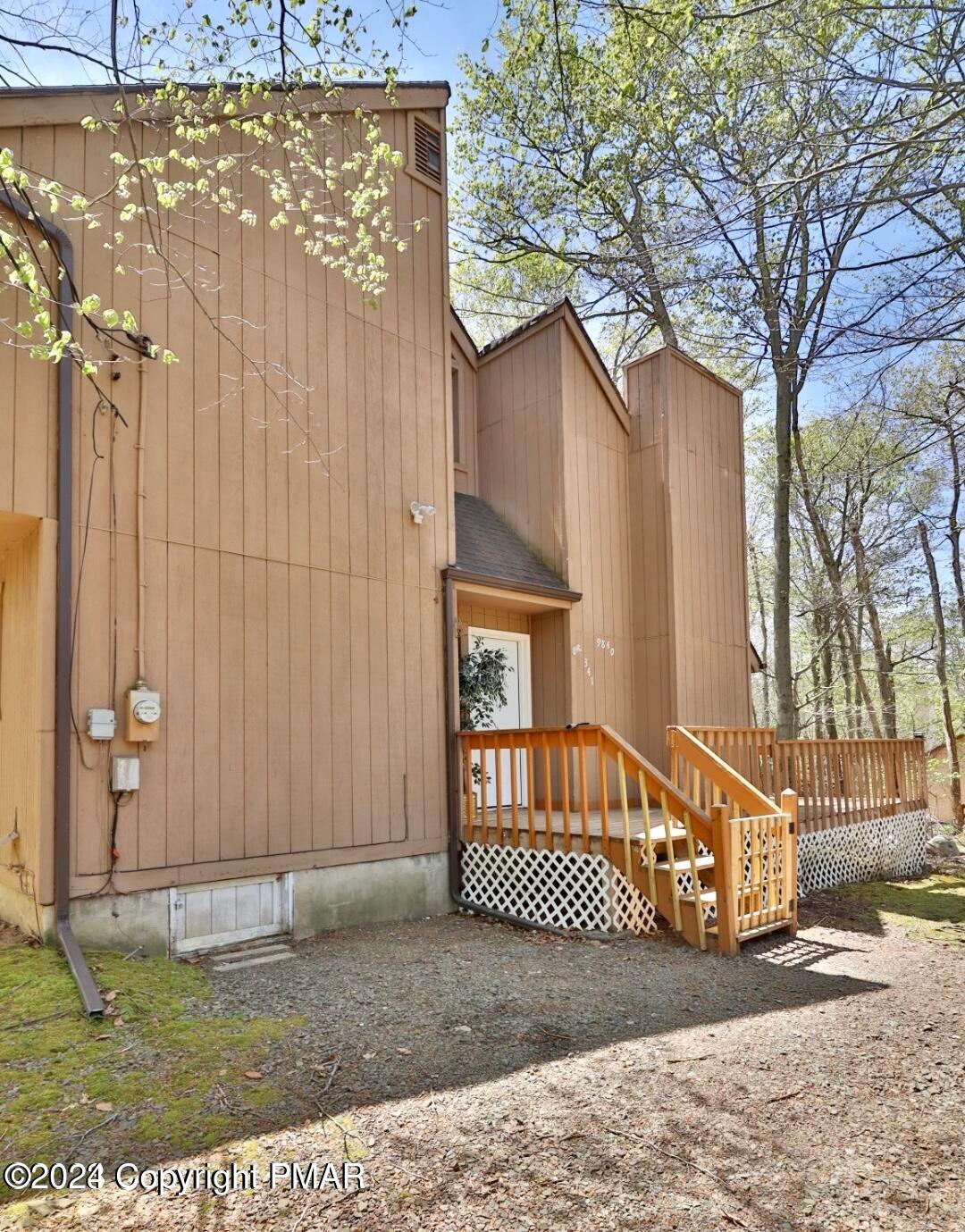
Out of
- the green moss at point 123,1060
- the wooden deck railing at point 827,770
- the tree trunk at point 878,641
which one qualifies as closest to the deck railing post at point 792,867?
the wooden deck railing at point 827,770

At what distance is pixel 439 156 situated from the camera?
746cm

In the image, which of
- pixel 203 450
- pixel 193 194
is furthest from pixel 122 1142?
pixel 193 194

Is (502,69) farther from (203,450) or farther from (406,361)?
(203,450)

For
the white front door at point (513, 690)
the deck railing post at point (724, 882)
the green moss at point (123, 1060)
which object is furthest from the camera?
the white front door at point (513, 690)

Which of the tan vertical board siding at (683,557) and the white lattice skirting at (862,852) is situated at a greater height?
the tan vertical board siding at (683,557)

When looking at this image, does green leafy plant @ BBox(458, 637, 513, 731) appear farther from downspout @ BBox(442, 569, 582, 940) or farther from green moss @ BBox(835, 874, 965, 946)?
green moss @ BBox(835, 874, 965, 946)

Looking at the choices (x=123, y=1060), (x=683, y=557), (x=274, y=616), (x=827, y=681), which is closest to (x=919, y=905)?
(x=683, y=557)

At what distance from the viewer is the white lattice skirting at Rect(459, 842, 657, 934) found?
5645mm

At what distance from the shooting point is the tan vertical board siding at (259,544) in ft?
15.6

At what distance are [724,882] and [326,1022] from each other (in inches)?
108

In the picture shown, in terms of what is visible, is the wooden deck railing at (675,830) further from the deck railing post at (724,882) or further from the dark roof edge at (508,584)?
the dark roof edge at (508,584)

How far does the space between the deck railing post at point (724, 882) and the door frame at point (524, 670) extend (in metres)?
3.19

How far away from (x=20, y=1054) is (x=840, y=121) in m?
7.68

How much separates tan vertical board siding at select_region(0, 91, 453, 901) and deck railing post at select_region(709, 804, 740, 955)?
7.44 feet
